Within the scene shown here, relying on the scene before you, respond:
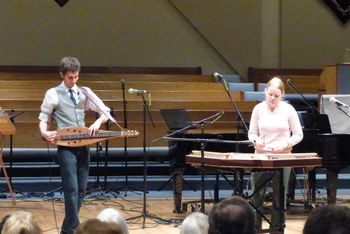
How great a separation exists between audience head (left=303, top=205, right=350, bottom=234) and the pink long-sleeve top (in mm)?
3672

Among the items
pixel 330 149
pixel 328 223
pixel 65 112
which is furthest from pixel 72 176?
pixel 328 223

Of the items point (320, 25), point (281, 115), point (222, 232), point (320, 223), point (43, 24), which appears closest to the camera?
point (320, 223)

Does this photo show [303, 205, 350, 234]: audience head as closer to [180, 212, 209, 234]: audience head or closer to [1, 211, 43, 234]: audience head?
[180, 212, 209, 234]: audience head

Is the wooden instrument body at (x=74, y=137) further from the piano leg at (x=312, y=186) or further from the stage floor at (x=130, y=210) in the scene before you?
the piano leg at (x=312, y=186)

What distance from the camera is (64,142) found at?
19.1 ft

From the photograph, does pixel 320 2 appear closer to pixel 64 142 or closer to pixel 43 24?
pixel 43 24

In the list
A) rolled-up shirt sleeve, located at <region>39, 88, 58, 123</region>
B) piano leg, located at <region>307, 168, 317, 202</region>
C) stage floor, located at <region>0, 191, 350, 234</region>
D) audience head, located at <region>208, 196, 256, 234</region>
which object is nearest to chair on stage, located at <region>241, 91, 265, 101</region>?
stage floor, located at <region>0, 191, 350, 234</region>

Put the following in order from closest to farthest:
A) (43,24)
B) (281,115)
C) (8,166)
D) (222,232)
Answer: (222,232) < (281,115) < (8,166) < (43,24)

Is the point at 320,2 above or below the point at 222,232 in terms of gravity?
above

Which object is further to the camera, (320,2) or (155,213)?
(320,2)

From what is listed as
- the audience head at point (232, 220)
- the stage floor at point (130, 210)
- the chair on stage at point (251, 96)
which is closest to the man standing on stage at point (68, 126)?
the stage floor at point (130, 210)

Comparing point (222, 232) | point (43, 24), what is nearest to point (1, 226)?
point (222, 232)

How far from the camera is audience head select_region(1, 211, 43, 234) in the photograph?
107 inches

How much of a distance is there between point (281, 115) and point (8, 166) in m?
5.19
